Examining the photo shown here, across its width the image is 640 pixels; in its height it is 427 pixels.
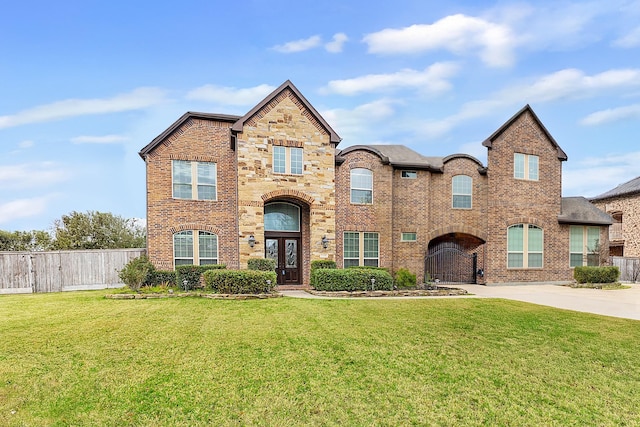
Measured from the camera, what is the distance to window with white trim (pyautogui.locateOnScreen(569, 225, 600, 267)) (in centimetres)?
1947

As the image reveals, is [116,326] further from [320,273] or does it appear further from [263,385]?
[320,273]

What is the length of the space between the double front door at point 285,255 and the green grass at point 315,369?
7.07 metres

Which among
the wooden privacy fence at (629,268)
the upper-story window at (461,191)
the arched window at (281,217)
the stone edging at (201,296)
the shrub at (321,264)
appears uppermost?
the upper-story window at (461,191)

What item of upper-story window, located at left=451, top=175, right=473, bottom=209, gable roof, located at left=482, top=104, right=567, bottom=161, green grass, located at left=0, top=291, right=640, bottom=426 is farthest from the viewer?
upper-story window, located at left=451, top=175, right=473, bottom=209

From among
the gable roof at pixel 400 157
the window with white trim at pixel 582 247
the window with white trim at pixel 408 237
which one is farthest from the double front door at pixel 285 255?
the window with white trim at pixel 582 247

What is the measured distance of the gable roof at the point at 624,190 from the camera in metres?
25.6

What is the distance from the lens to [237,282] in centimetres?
1212

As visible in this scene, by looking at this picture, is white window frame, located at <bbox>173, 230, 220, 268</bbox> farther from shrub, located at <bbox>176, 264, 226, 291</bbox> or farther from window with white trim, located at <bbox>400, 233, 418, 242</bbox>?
window with white trim, located at <bbox>400, 233, 418, 242</bbox>

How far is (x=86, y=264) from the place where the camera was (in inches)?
599

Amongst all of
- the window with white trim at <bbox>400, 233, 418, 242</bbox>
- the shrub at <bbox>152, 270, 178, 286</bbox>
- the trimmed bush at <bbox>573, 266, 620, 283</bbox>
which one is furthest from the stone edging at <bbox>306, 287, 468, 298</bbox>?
the trimmed bush at <bbox>573, 266, 620, 283</bbox>

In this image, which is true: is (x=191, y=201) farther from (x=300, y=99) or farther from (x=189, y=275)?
(x=300, y=99)

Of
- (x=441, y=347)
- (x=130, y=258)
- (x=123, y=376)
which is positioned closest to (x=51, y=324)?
(x=123, y=376)

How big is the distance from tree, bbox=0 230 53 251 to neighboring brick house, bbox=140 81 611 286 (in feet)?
63.4

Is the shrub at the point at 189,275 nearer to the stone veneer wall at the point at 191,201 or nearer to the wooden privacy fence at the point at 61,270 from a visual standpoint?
the stone veneer wall at the point at 191,201
